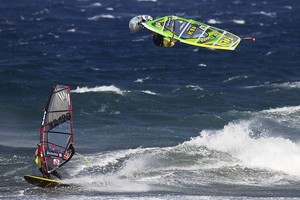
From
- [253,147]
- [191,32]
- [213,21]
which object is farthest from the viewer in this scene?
[213,21]

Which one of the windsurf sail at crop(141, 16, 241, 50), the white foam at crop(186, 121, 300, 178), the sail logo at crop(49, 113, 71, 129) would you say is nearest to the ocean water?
the white foam at crop(186, 121, 300, 178)

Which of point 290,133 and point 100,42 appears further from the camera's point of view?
point 100,42

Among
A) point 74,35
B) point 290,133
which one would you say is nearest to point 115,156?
point 290,133

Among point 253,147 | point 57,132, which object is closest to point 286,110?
point 253,147

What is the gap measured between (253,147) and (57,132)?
1061cm

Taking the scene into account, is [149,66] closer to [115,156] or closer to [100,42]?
[100,42]

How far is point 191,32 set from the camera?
36.2 meters

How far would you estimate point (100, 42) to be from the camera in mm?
67438

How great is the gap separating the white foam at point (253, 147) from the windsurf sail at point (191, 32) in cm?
558

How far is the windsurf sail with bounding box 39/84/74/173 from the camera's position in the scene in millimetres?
31984

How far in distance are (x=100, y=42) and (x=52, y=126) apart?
35.5 m

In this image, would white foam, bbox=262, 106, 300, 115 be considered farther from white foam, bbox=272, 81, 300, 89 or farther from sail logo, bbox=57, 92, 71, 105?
sail logo, bbox=57, 92, 71, 105

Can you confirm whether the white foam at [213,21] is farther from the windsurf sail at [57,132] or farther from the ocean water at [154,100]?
the windsurf sail at [57,132]

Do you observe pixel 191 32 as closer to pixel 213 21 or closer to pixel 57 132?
pixel 57 132
